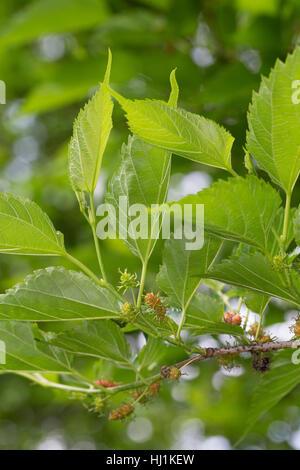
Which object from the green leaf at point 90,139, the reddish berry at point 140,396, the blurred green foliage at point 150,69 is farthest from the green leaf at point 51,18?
the reddish berry at point 140,396

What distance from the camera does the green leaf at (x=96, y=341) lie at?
1.79ft

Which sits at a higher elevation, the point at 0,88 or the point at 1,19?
the point at 1,19

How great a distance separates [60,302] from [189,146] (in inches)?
7.4

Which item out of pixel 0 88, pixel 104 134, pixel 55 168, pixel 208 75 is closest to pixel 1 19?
pixel 55 168

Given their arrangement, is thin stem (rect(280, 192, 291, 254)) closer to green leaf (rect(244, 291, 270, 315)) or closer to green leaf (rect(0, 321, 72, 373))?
green leaf (rect(244, 291, 270, 315))

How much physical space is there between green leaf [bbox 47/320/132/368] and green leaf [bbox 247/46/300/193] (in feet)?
0.78

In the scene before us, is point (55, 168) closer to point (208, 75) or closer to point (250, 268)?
point (208, 75)

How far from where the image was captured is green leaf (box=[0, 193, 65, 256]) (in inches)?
18.9

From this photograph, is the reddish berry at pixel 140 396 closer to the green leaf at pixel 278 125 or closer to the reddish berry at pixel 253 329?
the reddish berry at pixel 253 329

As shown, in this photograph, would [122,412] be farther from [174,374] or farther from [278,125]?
[278,125]

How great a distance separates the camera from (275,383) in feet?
2.00

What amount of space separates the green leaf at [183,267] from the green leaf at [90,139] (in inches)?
4.0

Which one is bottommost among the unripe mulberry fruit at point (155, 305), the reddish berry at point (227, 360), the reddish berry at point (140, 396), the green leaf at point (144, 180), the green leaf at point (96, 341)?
the reddish berry at point (140, 396)
